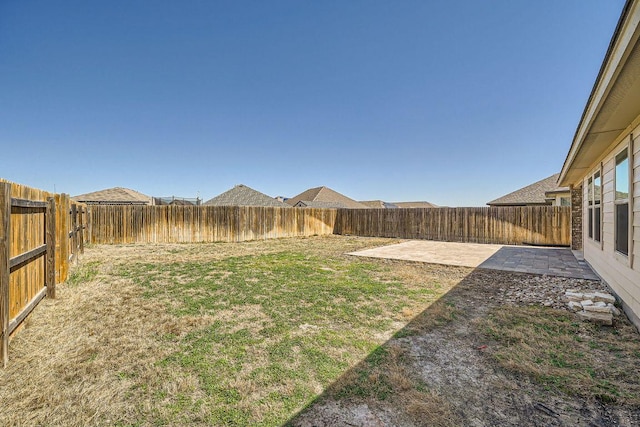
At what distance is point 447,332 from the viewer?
2.78 metres

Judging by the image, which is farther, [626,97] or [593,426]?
[626,97]

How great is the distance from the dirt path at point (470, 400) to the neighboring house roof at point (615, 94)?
234cm

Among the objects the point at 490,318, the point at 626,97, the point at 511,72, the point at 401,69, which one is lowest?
the point at 490,318

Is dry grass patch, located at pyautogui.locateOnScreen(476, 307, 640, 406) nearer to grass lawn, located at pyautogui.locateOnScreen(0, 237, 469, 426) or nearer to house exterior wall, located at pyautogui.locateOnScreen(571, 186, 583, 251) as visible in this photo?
grass lawn, located at pyautogui.locateOnScreen(0, 237, 469, 426)

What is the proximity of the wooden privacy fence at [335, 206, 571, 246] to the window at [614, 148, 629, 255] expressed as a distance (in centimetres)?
806

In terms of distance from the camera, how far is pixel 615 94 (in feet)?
7.91

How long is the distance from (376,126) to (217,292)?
13.5m

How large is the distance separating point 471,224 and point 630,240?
30.9 feet

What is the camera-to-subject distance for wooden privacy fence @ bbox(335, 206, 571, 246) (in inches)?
408

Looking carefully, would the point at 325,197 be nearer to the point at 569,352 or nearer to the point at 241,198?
the point at 241,198

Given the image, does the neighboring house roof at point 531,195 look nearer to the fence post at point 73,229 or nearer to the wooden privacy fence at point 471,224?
the wooden privacy fence at point 471,224

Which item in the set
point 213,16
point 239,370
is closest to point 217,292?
point 239,370

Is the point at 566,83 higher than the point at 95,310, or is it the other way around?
the point at 566,83

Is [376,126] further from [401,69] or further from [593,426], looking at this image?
[593,426]
